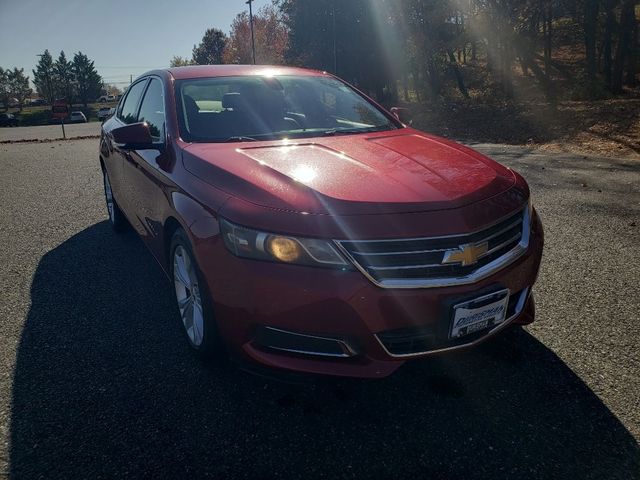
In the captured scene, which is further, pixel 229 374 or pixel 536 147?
pixel 536 147

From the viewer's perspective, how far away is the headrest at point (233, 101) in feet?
11.1

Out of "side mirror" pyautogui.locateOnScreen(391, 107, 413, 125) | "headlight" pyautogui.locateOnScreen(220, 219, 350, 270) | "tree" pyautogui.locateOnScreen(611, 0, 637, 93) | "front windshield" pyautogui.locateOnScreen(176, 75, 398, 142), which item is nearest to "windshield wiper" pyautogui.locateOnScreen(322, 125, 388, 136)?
"front windshield" pyautogui.locateOnScreen(176, 75, 398, 142)

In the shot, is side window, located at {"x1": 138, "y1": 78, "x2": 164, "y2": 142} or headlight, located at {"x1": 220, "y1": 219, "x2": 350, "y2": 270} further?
side window, located at {"x1": 138, "y1": 78, "x2": 164, "y2": 142}

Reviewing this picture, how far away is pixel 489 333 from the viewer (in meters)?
2.32

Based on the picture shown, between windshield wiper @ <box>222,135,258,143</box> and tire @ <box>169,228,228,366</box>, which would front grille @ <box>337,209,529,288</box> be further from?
windshield wiper @ <box>222,135,258,143</box>

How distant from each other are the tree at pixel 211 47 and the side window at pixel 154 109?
7471 cm

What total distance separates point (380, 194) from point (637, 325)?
2.02m

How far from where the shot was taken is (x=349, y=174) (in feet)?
7.94

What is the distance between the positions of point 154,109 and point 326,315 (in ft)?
7.95

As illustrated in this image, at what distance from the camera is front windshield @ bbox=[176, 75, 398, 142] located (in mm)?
3160

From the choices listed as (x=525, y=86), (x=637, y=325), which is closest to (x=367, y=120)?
(x=637, y=325)

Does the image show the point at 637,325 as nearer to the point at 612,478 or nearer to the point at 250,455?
the point at 612,478

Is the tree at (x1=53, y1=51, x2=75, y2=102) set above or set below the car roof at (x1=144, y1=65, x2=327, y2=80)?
above

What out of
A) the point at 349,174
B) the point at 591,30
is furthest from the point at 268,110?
the point at 591,30
